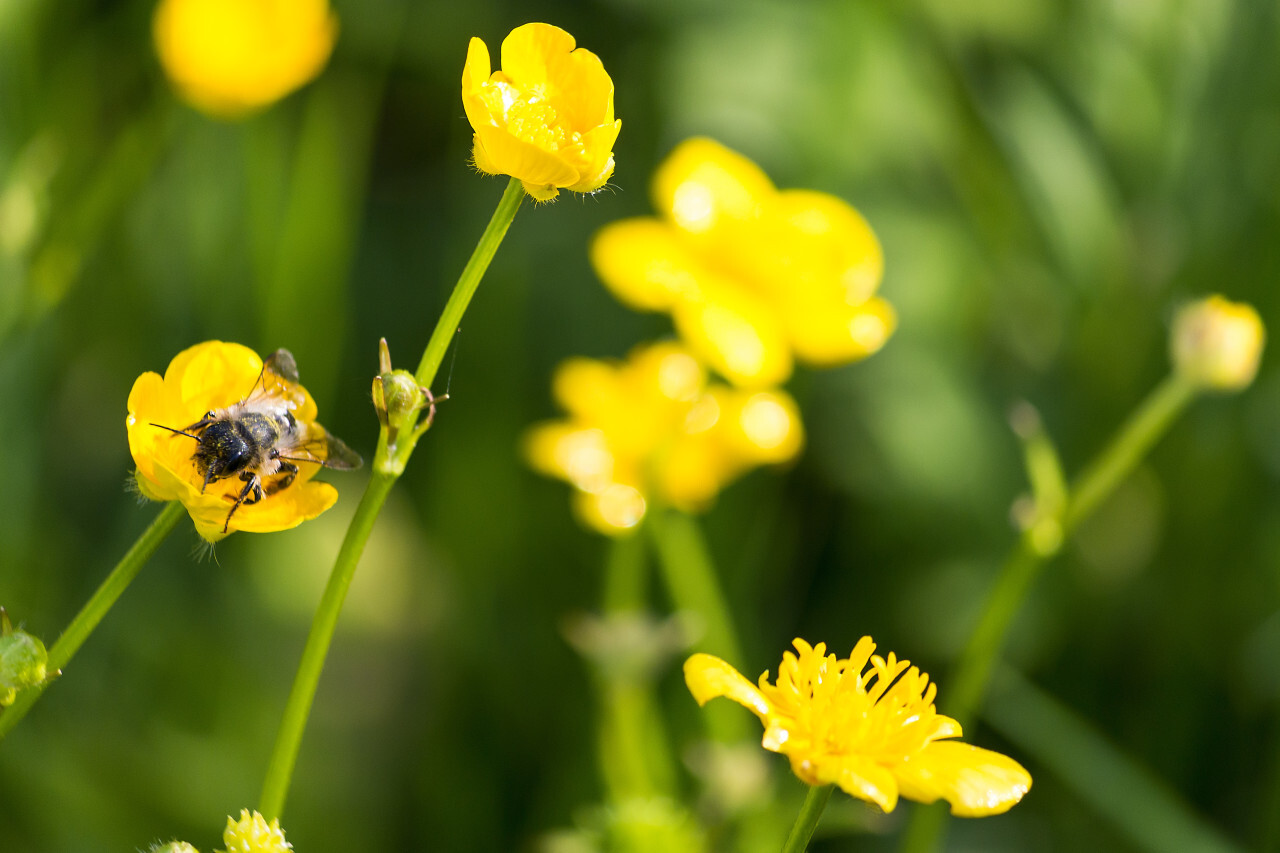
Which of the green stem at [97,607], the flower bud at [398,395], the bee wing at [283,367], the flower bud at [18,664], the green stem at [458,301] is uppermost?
the green stem at [458,301]

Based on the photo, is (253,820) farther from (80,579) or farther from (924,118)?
(924,118)

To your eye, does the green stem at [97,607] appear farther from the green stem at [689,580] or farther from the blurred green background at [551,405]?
the blurred green background at [551,405]

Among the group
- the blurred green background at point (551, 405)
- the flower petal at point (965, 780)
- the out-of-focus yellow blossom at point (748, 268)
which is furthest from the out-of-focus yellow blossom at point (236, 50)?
the flower petal at point (965, 780)

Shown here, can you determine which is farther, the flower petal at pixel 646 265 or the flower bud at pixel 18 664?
the flower petal at pixel 646 265

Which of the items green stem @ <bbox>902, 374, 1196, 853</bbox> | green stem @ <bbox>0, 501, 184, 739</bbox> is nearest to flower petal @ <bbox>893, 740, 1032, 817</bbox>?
green stem @ <bbox>902, 374, 1196, 853</bbox>

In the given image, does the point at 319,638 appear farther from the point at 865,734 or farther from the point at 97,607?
the point at 865,734

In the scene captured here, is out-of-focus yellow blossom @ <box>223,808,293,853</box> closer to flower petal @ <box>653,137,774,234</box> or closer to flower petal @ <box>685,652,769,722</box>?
flower petal @ <box>685,652,769,722</box>

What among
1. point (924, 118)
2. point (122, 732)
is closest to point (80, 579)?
point (122, 732)
